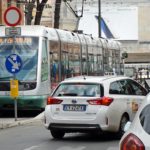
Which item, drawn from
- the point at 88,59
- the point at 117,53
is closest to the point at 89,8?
the point at 117,53

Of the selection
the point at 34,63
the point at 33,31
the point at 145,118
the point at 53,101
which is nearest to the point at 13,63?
the point at 34,63

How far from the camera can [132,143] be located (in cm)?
581

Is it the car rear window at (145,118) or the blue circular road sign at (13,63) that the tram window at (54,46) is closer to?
the blue circular road sign at (13,63)

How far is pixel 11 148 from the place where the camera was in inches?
525

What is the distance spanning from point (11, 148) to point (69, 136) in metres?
2.65

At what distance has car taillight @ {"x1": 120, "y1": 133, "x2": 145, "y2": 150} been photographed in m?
5.77

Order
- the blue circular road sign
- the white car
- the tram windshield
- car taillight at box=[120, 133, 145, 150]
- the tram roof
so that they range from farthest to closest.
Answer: the tram roof, the tram windshield, the blue circular road sign, the white car, car taillight at box=[120, 133, 145, 150]

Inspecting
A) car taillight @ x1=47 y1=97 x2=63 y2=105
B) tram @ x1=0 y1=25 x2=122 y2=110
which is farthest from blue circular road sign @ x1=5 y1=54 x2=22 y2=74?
car taillight @ x1=47 y1=97 x2=63 y2=105

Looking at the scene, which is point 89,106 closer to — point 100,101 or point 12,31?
point 100,101

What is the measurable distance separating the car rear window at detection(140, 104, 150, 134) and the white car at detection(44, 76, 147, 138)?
7921 mm

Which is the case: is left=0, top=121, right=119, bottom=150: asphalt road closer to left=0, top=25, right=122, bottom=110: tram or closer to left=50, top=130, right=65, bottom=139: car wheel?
left=50, top=130, right=65, bottom=139: car wheel

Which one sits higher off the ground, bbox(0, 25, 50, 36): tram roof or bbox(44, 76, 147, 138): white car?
bbox(0, 25, 50, 36): tram roof

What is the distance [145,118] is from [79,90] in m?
8.54

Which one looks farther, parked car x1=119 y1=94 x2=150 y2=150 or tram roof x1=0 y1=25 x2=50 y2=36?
tram roof x1=0 y1=25 x2=50 y2=36
